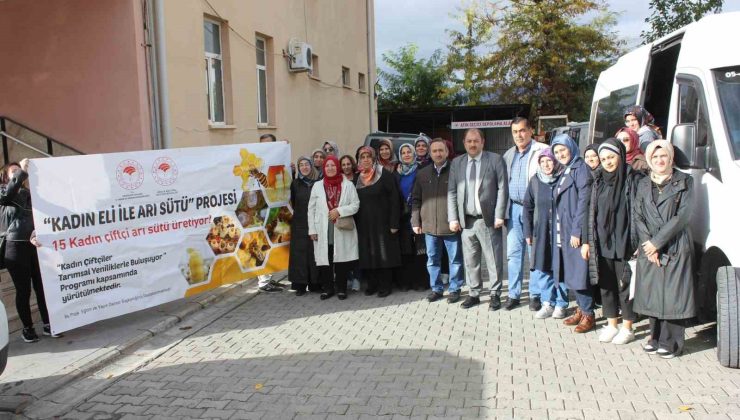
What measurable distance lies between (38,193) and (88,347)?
58.8 inches

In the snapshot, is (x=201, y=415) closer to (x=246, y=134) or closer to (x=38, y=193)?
(x=38, y=193)

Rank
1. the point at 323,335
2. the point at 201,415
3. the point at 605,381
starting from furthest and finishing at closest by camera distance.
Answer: the point at 323,335 < the point at 605,381 < the point at 201,415

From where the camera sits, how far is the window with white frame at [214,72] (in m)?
11.1

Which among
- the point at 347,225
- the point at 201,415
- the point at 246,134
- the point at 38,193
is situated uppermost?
the point at 246,134

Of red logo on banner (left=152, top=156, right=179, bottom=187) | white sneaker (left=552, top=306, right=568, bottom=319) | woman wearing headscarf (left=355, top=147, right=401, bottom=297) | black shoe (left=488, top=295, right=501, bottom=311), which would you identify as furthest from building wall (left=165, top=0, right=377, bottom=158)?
white sneaker (left=552, top=306, right=568, bottom=319)

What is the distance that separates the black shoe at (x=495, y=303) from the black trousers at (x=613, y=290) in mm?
1357

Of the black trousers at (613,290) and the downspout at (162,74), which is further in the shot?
the downspout at (162,74)

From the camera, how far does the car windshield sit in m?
4.81

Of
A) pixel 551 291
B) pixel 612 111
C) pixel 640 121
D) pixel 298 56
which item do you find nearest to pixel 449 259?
pixel 551 291

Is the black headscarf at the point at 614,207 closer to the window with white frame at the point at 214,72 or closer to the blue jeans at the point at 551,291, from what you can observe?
the blue jeans at the point at 551,291

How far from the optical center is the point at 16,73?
988cm

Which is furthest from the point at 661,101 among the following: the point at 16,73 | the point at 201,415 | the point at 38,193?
the point at 16,73

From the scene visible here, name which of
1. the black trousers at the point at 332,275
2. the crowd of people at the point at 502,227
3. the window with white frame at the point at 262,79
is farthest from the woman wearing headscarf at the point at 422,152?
the window with white frame at the point at 262,79

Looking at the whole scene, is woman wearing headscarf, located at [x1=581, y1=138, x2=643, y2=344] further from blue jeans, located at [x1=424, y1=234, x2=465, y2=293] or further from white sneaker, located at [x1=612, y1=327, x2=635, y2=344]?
blue jeans, located at [x1=424, y1=234, x2=465, y2=293]
